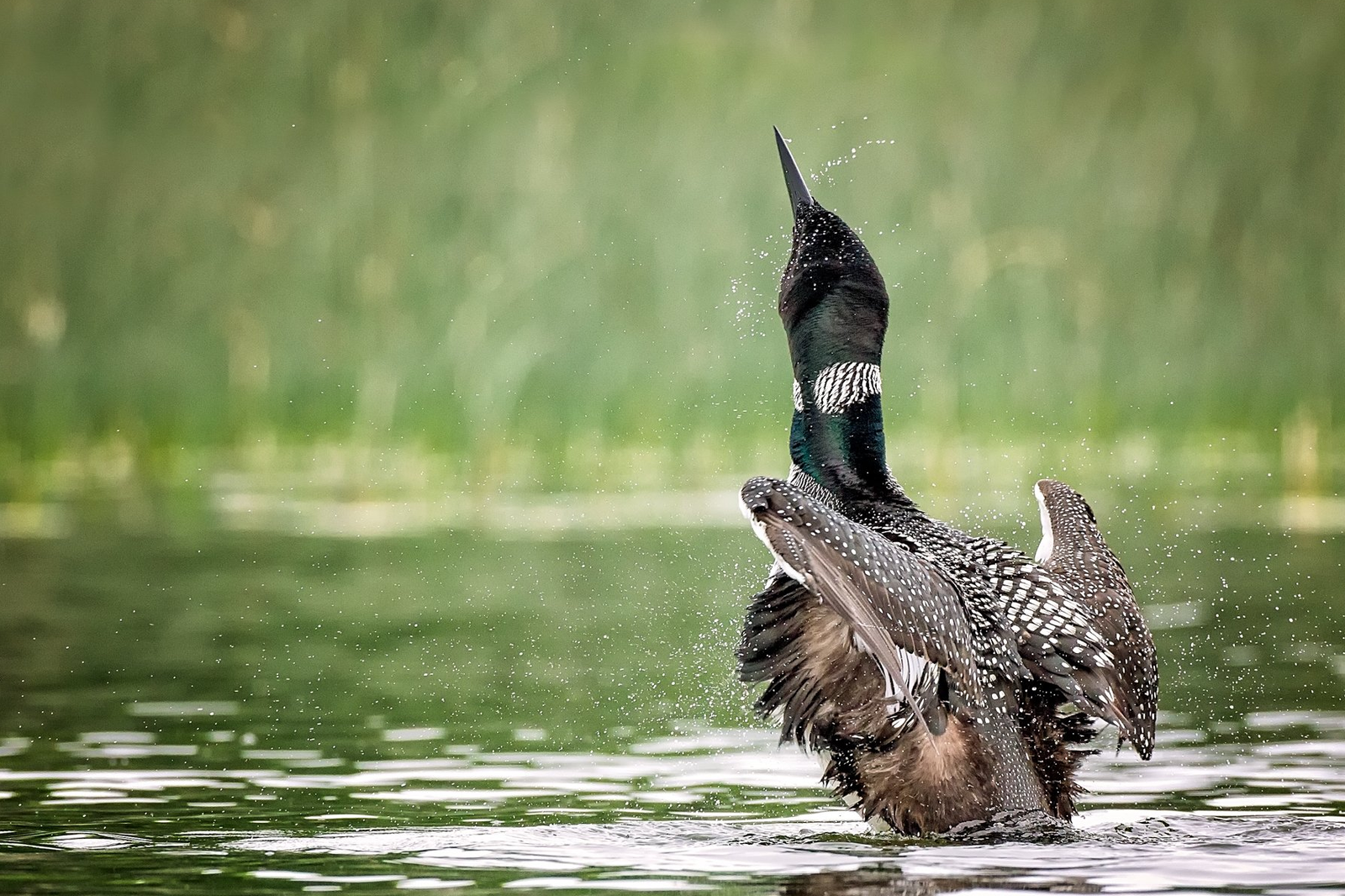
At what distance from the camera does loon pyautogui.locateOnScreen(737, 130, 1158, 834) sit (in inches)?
287

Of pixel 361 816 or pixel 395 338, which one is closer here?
pixel 361 816

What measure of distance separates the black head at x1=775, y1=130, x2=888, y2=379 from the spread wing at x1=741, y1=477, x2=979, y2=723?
133 centimetres

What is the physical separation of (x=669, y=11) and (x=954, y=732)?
6424 centimetres

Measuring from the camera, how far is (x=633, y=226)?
6066 cm

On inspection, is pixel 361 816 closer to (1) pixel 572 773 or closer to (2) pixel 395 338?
(1) pixel 572 773

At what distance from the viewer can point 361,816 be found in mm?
8203

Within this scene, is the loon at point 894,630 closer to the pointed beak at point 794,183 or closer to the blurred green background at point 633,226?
the pointed beak at point 794,183

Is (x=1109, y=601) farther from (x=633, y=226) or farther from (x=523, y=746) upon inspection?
(x=633, y=226)

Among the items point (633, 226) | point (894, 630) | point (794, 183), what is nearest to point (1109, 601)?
point (894, 630)

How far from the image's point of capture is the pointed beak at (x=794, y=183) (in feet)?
30.4

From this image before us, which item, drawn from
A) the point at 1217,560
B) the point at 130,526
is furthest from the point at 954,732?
the point at 130,526

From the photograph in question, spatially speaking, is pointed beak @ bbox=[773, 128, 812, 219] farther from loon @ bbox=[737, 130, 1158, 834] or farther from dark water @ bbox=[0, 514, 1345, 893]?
dark water @ bbox=[0, 514, 1345, 893]

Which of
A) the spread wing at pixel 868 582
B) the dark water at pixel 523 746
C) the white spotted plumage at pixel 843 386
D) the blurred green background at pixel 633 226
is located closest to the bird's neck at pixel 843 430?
the white spotted plumage at pixel 843 386

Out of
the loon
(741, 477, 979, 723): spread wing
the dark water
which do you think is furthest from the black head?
the dark water
